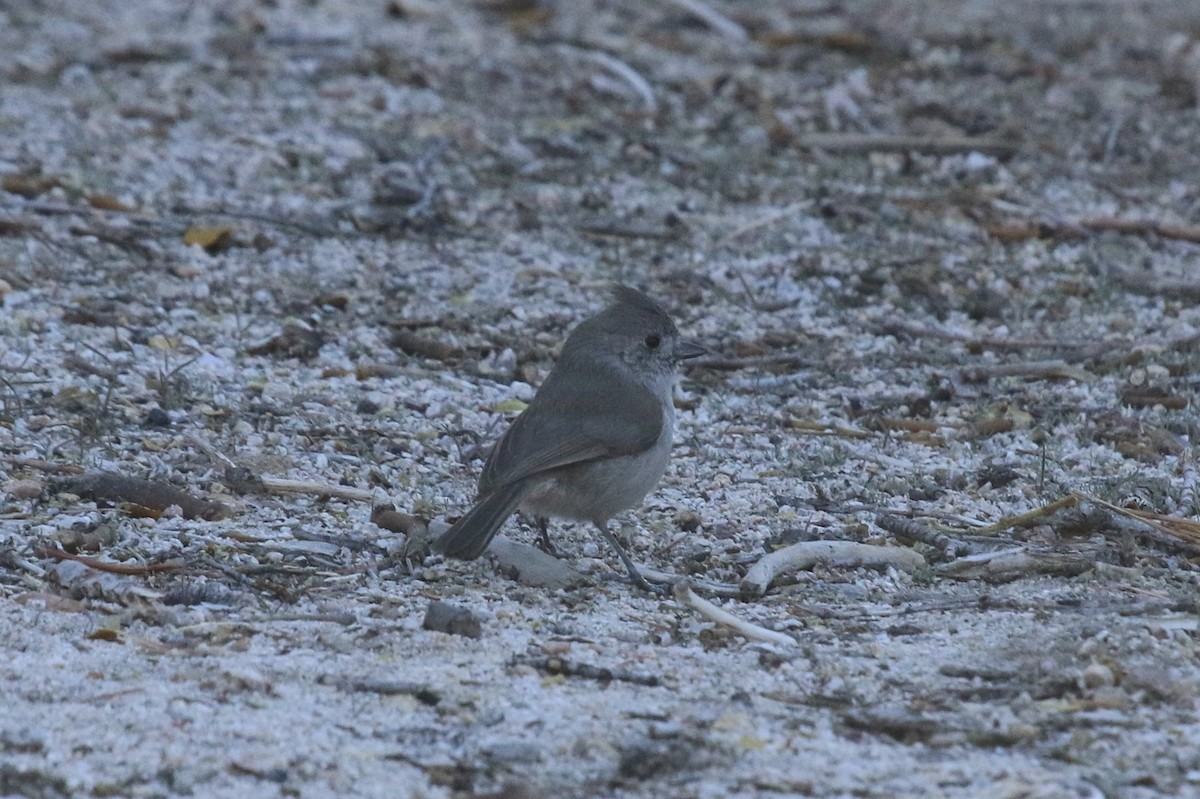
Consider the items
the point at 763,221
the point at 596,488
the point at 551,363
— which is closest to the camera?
the point at 596,488

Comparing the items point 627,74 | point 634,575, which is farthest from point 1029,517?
point 627,74

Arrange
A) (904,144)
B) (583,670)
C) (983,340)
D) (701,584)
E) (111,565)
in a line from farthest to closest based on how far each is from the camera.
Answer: (904,144), (983,340), (701,584), (111,565), (583,670)

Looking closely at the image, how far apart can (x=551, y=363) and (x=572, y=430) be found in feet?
5.86

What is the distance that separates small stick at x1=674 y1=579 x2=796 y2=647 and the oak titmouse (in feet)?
0.96

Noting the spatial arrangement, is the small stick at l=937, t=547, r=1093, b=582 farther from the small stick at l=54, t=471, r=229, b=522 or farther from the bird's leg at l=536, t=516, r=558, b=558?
the small stick at l=54, t=471, r=229, b=522

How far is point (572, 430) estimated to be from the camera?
5.45 metres

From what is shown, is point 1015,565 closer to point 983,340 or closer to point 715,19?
point 983,340

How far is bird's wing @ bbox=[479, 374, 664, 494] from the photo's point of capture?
523 centimetres

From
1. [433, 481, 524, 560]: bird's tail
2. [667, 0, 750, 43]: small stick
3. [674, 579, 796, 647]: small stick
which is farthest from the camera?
[667, 0, 750, 43]: small stick

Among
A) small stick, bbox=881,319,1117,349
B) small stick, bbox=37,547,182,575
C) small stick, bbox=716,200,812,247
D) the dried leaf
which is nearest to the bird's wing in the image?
small stick, bbox=37,547,182,575

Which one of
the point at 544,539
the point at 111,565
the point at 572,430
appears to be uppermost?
the point at 572,430

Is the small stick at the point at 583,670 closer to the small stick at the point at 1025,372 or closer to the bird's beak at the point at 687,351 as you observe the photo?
the bird's beak at the point at 687,351

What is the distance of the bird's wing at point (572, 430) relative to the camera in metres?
5.23

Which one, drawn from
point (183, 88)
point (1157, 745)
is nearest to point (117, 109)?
point (183, 88)
